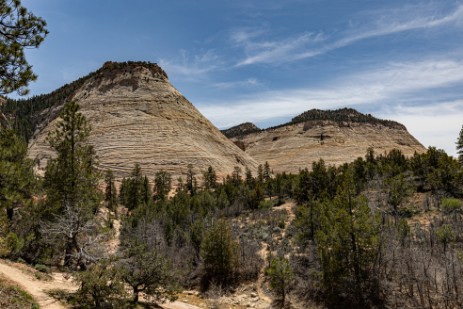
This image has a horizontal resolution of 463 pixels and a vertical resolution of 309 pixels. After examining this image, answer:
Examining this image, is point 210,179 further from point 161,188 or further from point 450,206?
point 450,206

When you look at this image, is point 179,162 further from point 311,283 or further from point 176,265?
point 311,283

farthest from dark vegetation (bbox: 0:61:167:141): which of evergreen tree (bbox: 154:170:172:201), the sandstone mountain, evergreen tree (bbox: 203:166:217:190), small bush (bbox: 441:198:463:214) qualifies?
small bush (bbox: 441:198:463:214)

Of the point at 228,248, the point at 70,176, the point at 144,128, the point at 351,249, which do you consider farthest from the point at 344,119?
the point at 70,176

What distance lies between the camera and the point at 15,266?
15953 millimetres

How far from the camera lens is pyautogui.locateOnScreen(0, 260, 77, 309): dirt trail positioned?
1255 cm

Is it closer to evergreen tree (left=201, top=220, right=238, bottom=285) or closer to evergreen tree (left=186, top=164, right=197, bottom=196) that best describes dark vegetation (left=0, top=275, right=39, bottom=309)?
evergreen tree (left=201, top=220, right=238, bottom=285)

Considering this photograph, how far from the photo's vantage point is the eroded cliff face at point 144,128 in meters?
64.8

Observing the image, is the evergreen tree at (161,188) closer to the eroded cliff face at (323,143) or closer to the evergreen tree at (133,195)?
the evergreen tree at (133,195)

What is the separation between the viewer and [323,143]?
10075cm

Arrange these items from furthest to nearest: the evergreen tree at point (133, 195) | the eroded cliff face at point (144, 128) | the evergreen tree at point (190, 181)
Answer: the eroded cliff face at point (144, 128) < the evergreen tree at point (190, 181) < the evergreen tree at point (133, 195)

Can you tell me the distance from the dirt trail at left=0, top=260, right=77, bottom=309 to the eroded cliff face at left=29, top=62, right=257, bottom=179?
4642 cm

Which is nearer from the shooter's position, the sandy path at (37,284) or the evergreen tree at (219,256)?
the sandy path at (37,284)

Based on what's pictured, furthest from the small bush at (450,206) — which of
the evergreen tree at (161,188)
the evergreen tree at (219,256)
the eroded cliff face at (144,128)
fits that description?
the eroded cliff face at (144,128)

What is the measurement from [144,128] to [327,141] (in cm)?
5652
